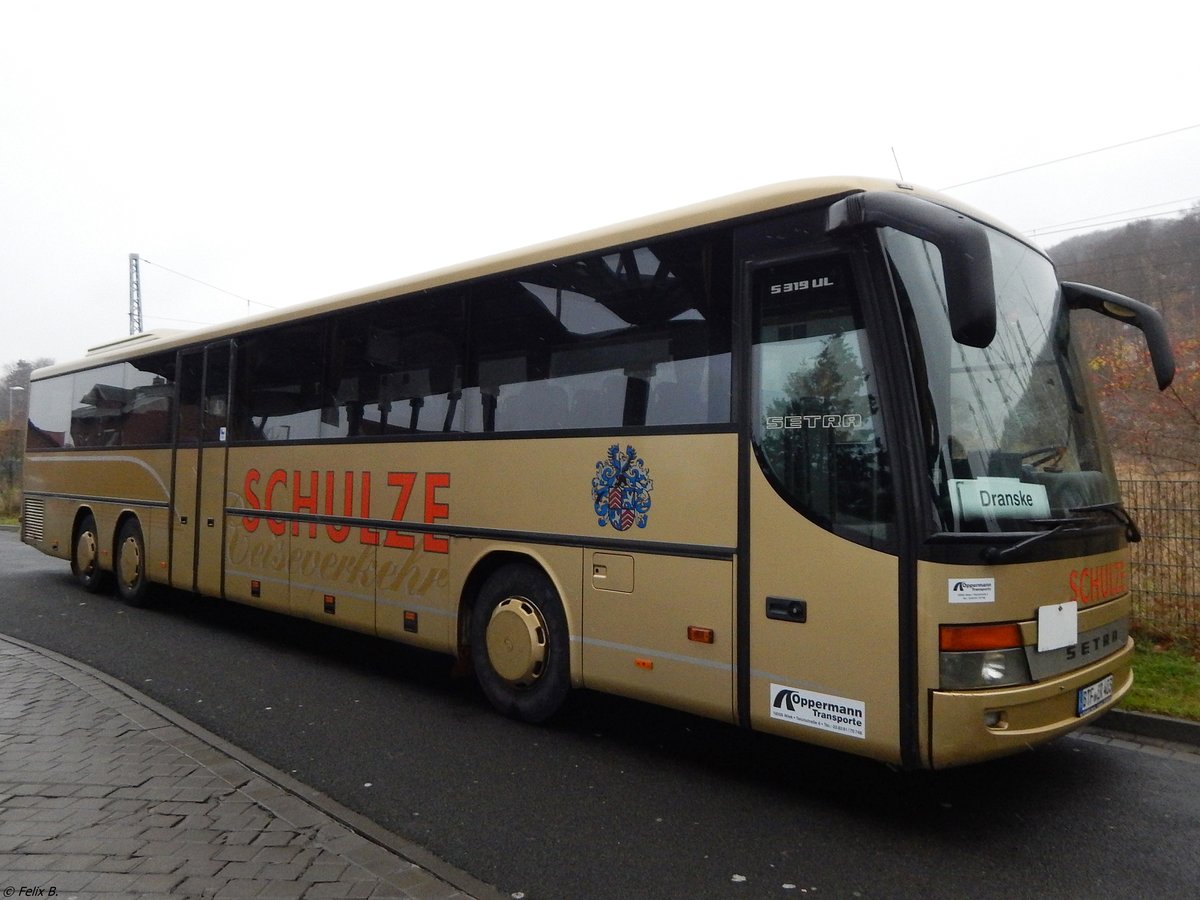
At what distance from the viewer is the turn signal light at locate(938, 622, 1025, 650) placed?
407 centimetres

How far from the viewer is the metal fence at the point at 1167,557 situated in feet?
25.2

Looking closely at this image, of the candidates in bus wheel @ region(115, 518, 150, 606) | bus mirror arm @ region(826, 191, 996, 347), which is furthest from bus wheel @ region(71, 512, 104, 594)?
bus mirror arm @ region(826, 191, 996, 347)

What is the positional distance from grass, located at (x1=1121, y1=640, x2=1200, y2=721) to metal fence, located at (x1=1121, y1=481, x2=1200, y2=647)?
0.24m

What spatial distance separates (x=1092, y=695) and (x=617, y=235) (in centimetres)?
367

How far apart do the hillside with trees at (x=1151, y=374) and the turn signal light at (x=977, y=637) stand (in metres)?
3.10

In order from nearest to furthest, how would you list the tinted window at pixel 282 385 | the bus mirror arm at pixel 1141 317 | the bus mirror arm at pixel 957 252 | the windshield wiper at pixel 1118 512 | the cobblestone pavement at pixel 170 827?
1. the cobblestone pavement at pixel 170 827
2. the bus mirror arm at pixel 957 252
3. the windshield wiper at pixel 1118 512
4. the bus mirror arm at pixel 1141 317
5. the tinted window at pixel 282 385

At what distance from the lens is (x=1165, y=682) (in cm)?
670

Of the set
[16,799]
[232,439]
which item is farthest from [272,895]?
[232,439]

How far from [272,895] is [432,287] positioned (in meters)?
4.59

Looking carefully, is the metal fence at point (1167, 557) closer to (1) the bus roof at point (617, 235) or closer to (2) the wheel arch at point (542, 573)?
(1) the bus roof at point (617, 235)

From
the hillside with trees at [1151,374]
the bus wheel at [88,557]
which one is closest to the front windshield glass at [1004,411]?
the hillside with trees at [1151,374]

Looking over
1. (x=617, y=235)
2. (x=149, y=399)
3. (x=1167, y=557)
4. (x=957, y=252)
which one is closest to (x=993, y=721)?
(x=957, y=252)

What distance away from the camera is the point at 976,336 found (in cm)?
389

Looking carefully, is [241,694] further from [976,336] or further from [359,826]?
[976,336]
